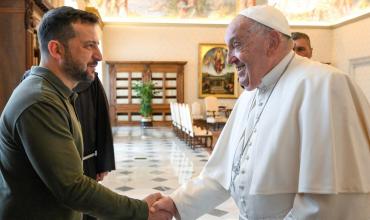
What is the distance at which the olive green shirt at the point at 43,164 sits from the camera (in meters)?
1.50

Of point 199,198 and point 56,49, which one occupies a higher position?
point 56,49

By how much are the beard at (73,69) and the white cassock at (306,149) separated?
2.97 ft

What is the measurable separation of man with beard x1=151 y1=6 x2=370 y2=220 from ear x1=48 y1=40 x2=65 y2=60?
83cm

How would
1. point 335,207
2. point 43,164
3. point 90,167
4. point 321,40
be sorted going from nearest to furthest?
point 43,164, point 335,207, point 90,167, point 321,40

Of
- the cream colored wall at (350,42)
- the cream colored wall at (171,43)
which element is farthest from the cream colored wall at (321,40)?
the cream colored wall at (171,43)

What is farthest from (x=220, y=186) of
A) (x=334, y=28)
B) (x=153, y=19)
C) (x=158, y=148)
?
(x=334, y=28)

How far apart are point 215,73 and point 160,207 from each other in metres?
16.6

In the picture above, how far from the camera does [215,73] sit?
1861 centimetres

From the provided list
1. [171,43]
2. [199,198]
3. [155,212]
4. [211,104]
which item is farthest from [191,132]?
[155,212]

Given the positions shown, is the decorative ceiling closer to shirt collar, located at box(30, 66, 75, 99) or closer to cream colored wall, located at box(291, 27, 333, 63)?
cream colored wall, located at box(291, 27, 333, 63)

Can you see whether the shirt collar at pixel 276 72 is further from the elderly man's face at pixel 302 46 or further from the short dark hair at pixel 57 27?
the elderly man's face at pixel 302 46

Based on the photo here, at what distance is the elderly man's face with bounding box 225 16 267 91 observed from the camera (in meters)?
1.91

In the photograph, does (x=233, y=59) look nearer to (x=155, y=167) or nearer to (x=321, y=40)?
(x=155, y=167)

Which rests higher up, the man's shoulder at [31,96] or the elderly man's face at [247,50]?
the elderly man's face at [247,50]
